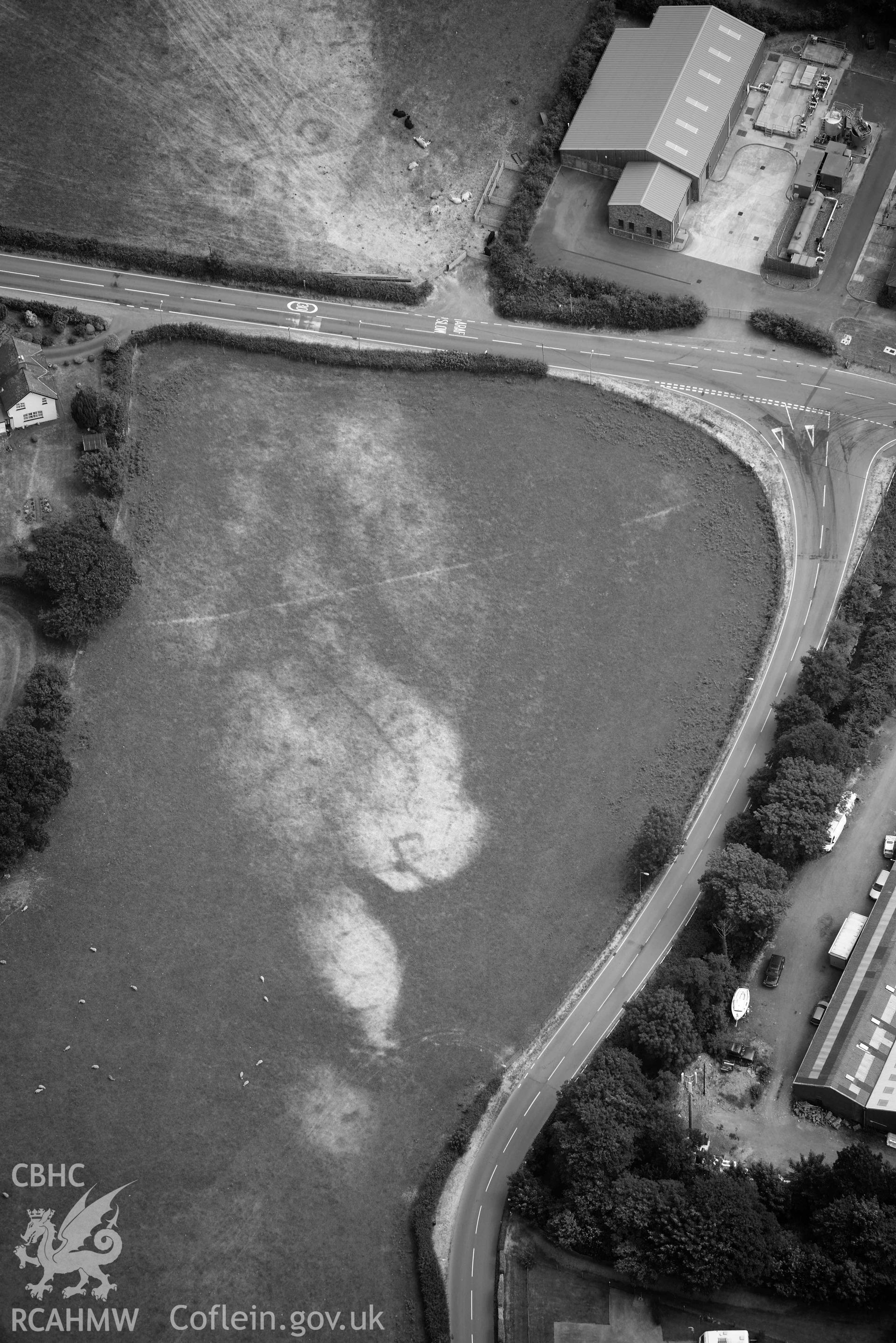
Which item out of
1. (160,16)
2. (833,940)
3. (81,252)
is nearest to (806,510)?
(833,940)

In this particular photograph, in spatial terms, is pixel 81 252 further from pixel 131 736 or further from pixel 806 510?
pixel 806 510

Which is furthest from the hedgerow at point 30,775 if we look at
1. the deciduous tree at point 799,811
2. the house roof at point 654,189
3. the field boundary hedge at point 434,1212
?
the house roof at point 654,189

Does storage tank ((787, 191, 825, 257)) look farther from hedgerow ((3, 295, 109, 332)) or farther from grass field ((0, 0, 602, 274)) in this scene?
hedgerow ((3, 295, 109, 332))

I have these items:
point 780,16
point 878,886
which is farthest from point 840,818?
point 780,16

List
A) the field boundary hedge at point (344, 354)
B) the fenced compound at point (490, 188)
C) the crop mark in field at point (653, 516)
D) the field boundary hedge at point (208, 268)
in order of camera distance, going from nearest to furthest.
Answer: the crop mark in field at point (653, 516) < the field boundary hedge at point (344, 354) < the field boundary hedge at point (208, 268) < the fenced compound at point (490, 188)

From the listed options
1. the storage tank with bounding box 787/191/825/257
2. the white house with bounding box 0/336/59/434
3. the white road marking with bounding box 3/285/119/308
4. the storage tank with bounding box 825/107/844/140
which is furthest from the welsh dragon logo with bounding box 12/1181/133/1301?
the storage tank with bounding box 825/107/844/140

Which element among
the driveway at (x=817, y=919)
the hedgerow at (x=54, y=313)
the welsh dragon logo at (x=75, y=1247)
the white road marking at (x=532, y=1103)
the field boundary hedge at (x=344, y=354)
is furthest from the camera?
the hedgerow at (x=54, y=313)

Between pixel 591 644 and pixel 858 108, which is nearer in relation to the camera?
pixel 591 644

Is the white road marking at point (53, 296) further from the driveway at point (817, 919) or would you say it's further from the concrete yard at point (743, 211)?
the driveway at point (817, 919)
